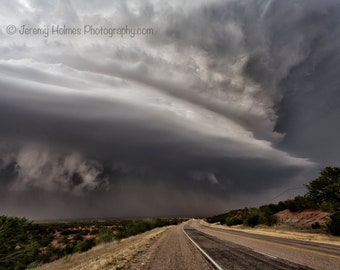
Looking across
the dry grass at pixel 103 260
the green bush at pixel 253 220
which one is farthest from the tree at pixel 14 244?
the green bush at pixel 253 220

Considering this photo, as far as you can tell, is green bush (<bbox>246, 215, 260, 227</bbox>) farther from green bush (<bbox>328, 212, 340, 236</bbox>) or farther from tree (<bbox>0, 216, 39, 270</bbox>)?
tree (<bbox>0, 216, 39, 270</bbox>)

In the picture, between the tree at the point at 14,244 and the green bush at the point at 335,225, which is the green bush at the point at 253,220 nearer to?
the green bush at the point at 335,225

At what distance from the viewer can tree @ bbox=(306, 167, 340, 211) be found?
122 feet

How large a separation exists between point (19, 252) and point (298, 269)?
16.9 meters

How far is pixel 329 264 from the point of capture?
11.5 meters

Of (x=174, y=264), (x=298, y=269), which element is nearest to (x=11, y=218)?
(x=174, y=264)

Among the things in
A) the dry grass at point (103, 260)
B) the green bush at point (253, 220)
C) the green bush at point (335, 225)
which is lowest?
the dry grass at point (103, 260)

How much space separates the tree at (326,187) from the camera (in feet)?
122

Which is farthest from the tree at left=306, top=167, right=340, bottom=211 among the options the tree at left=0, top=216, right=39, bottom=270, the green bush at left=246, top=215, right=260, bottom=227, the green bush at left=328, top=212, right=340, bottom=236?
the tree at left=0, top=216, right=39, bottom=270

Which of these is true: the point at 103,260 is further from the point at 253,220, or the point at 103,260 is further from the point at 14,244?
the point at 253,220

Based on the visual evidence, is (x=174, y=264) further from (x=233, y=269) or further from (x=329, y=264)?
(x=329, y=264)

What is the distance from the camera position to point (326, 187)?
3906cm

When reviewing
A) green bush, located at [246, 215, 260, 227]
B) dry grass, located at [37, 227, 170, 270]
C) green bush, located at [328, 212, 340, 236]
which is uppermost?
green bush, located at [246, 215, 260, 227]

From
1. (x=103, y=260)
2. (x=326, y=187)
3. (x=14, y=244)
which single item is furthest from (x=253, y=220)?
(x=103, y=260)
